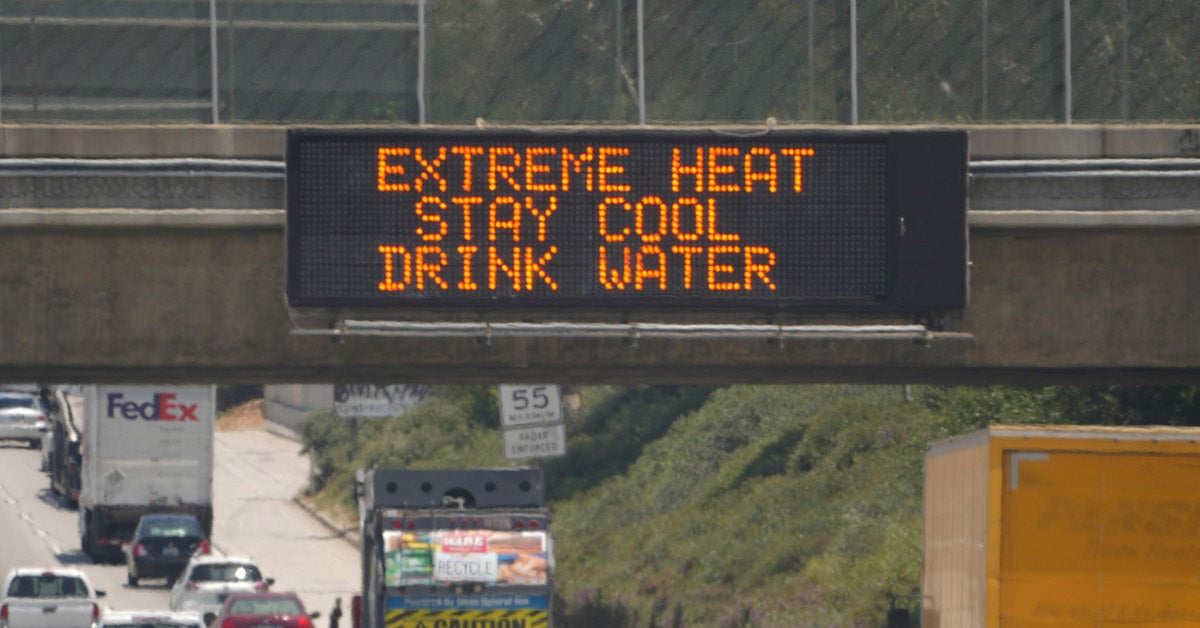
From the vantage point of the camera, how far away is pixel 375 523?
93.2 ft

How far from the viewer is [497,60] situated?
20047 millimetres

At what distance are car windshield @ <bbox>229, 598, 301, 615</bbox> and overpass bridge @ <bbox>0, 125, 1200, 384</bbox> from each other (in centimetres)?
1434

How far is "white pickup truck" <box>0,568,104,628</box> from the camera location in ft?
119

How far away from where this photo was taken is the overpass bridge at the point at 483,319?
790 inches

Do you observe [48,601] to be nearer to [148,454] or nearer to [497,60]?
[148,454]

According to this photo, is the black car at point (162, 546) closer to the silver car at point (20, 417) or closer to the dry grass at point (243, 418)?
the silver car at point (20, 417)

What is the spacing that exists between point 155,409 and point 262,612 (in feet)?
54.6

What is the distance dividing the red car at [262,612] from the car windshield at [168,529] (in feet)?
41.4

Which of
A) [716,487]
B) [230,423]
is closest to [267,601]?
[716,487]

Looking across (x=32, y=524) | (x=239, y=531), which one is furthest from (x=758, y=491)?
(x=32, y=524)

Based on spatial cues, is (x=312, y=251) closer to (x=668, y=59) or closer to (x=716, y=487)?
(x=668, y=59)

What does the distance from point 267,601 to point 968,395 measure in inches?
490

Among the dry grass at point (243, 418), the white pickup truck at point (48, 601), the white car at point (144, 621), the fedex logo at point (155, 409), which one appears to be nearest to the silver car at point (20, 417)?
the dry grass at point (243, 418)

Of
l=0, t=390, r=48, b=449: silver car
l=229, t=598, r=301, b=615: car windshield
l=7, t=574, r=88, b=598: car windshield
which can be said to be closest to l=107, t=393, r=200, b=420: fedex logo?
l=7, t=574, r=88, b=598: car windshield
